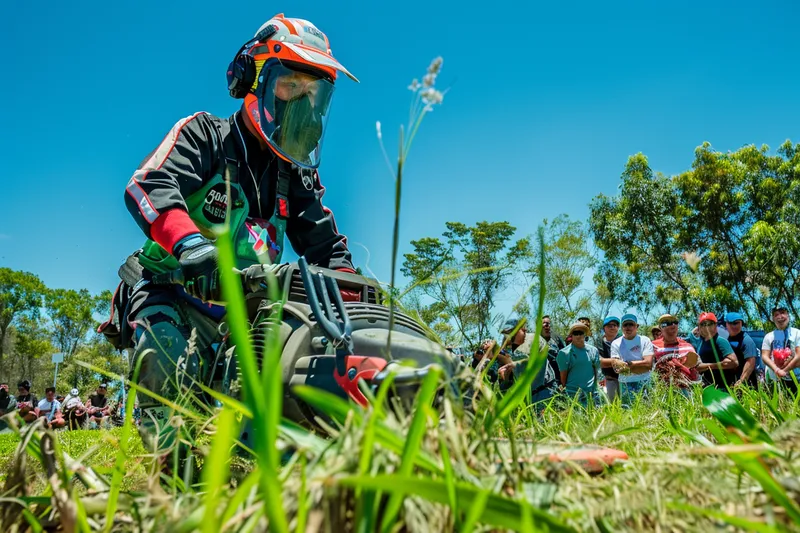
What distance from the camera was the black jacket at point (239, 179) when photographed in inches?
88.7

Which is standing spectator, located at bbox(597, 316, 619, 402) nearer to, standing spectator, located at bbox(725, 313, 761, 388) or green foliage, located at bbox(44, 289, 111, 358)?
standing spectator, located at bbox(725, 313, 761, 388)

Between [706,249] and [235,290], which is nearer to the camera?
[235,290]

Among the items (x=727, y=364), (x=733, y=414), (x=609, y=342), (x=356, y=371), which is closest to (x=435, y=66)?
(x=733, y=414)

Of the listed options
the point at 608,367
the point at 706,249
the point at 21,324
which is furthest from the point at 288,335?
the point at 21,324

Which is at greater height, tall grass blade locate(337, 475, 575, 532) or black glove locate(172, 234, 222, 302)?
black glove locate(172, 234, 222, 302)

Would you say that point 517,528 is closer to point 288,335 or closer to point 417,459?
point 417,459

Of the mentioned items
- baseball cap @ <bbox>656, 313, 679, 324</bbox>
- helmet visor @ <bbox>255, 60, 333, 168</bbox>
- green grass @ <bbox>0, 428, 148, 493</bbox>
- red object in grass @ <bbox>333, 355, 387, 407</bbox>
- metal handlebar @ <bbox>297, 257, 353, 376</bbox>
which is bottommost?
green grass @ <bbox>0, 428, 148, 493</bbox>

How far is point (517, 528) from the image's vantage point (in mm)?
480

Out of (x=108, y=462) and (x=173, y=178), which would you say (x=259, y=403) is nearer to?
(x=108, y=462)

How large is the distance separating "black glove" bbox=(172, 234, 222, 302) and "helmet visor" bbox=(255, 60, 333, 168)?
878mm

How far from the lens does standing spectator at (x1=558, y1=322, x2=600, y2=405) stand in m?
5.49

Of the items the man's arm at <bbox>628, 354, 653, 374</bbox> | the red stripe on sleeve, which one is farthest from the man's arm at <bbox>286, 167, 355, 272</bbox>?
the man's arm at <bbox>628, 354, 653, 374</bbox>

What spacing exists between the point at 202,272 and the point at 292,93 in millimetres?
1176

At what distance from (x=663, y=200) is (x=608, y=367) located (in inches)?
780
